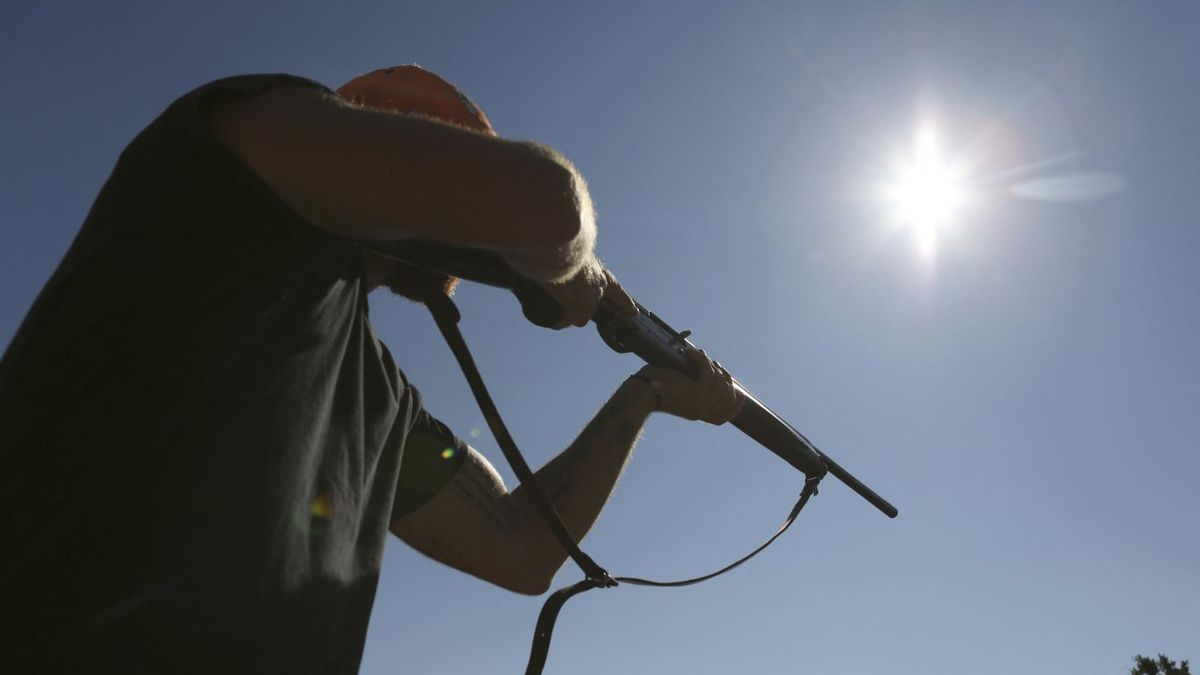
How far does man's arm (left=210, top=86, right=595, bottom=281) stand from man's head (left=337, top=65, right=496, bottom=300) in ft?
2.48

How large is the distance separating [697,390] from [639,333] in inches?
18.6

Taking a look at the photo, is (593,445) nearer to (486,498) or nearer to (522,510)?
(522,510)

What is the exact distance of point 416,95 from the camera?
3.17 meters

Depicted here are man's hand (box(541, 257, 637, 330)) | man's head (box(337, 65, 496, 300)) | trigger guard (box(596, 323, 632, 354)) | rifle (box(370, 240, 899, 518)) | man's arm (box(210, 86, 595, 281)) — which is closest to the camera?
man's arm (box(210, 86, 595, 281))

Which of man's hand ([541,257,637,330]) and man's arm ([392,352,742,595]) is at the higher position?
man's hand ([541,257,637,330])

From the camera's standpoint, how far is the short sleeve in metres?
3.28

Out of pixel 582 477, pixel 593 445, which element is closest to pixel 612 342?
pixel 593 445

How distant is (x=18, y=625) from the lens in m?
1.60

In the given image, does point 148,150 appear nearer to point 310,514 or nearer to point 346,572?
point 310,514

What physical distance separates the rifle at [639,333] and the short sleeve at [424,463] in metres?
0.59

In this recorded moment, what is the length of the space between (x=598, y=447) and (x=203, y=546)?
244 cm

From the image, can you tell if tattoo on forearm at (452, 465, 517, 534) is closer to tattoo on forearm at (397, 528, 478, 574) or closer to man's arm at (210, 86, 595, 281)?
tattoo on forearm at (397, 528, 478, 574)

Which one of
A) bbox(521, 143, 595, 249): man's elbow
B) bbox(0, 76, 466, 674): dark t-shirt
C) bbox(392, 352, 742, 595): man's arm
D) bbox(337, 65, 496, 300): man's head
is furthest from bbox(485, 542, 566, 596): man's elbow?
bbox(521, 143, 595, 249): man's elbow

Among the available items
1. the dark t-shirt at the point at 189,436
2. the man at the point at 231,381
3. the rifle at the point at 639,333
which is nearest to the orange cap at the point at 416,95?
the rifle at the point at 639,333
